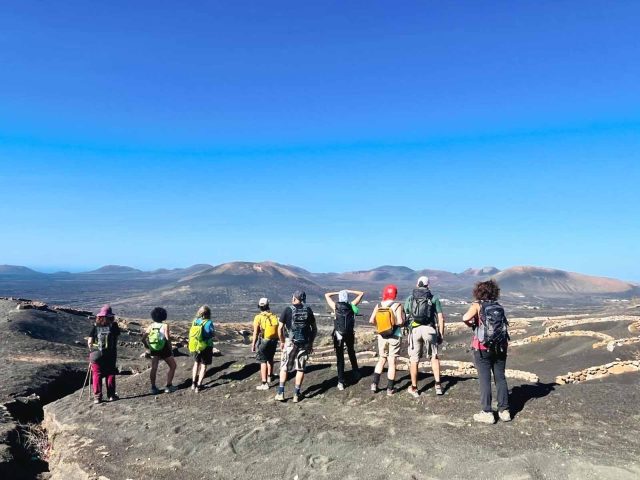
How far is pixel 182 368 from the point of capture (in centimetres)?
1359

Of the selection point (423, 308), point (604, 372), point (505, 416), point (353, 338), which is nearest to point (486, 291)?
point (423, 308)

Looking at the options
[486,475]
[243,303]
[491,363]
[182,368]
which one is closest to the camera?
[486,475]

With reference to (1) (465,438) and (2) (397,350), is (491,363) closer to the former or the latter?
(1) (465,438)

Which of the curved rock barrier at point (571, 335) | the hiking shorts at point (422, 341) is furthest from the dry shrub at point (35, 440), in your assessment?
the curved rock barrier at point (571, 335)

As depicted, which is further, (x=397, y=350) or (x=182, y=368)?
(x=182, y=368)

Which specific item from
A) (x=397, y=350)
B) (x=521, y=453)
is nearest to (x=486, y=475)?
(x=521, y=453)

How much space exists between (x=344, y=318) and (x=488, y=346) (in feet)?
10.7

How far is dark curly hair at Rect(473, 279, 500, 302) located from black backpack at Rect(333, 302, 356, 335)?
119 inches

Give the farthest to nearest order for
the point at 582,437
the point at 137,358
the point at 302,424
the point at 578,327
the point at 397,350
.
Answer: the point at 578,327
the point at 137,358
the point at 397,350
the point at 302,424
the point at 582,437

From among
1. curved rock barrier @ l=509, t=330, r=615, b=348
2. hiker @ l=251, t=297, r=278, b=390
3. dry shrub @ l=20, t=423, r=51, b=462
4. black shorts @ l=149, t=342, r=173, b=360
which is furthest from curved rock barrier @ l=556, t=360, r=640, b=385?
dry shrub @ l=20, t=423, r=51, b=462

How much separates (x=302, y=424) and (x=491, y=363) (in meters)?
3.71

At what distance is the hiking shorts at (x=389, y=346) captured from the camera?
902 cm

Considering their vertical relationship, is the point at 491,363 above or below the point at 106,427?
above

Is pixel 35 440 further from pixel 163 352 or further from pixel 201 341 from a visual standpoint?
pixel 201 341
